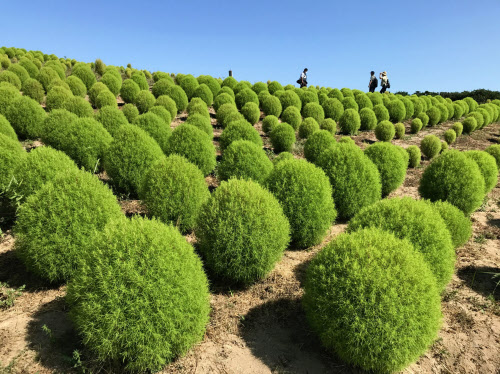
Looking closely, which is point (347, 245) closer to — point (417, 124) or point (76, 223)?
point (76, 223)

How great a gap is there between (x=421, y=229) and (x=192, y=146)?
6631 millimetres

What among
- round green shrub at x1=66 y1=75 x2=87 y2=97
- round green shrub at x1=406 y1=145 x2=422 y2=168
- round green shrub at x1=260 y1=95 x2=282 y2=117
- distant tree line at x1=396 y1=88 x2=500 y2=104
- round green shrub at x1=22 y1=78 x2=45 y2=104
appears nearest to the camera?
round green shrub at x1=406 y1=145 x2=422 y2=168

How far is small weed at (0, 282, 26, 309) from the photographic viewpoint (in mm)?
4754

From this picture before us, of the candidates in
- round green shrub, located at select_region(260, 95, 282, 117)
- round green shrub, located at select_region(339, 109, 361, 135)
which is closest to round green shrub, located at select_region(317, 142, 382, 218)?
round green shrub, located at select_region(339, 109, 361, 135)

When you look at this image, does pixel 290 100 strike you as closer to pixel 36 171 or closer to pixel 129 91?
pixel 129 91

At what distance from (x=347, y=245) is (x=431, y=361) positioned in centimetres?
210

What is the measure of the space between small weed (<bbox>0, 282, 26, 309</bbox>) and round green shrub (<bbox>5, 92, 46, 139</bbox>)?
316 inches

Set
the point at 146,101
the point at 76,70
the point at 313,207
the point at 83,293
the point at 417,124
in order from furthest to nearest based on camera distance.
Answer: the point at 417,124 → the point at 76,70 → the point at 146,101 → the point at 313,207 → the point at 83,293

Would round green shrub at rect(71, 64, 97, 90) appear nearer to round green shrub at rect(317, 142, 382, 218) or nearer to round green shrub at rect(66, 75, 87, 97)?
round green shrub at rect(66, 75, 87, 97)

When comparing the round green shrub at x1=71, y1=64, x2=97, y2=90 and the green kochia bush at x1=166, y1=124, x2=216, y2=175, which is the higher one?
the round green shrub at x1=71, y1=64, x2=97, y2=90

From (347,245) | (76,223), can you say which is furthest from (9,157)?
(347,245)

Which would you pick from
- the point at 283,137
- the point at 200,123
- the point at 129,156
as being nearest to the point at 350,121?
the point at 283,137

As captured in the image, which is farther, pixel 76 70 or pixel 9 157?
pixel 76 70

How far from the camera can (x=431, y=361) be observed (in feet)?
14.3
